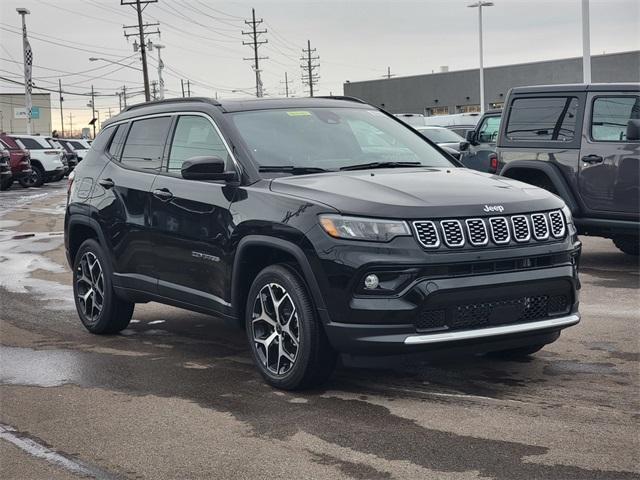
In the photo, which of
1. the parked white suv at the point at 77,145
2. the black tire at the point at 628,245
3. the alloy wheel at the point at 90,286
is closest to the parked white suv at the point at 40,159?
the parked white suv at the point at 77,145

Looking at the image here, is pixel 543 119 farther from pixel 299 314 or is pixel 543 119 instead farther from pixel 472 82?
pixel 472 82

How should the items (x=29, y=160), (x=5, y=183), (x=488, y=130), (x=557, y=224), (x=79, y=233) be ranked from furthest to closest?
(x=29, y=160) < (x=5, y=183) < (x=488, y=130) < (x=79, y=233) < (x=557, y=224)

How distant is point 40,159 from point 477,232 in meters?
31.7

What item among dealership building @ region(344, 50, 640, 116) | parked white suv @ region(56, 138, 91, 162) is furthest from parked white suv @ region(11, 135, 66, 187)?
dealership building @ region(344, 50, 640, 116)

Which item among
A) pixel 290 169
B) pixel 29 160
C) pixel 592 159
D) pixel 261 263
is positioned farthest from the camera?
pixel 29 160

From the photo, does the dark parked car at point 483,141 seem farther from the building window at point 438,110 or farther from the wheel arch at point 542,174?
the building window at point 438,110

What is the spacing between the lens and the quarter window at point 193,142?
22.1 ft

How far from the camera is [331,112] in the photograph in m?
7.11

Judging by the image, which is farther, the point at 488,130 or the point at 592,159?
the point at 488,130

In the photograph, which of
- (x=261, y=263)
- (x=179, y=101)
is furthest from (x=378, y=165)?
(x=179, y=101)

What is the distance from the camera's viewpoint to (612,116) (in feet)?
36.0

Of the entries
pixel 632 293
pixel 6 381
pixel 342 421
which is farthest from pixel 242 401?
pixel 632 293

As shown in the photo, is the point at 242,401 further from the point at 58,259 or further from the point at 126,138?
the point at 58,259

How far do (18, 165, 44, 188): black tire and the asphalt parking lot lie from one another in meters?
27.6
